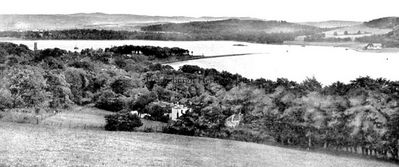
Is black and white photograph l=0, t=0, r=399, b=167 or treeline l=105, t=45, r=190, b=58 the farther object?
treeline l=105, t=45, r=190, b=58

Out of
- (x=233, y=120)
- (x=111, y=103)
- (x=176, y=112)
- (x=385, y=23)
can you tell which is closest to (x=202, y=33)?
(x=111, y=103)

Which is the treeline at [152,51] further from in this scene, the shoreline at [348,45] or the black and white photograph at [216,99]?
the shoreline at [348,45]

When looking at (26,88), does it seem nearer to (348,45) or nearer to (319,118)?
(319,118)

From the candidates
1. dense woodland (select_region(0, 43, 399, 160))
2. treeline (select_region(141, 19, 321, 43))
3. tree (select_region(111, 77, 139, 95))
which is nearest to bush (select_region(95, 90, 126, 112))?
dense woodland (select_region(0, 43, 399, 160))

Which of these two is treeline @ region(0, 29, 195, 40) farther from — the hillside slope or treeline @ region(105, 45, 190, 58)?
the hillside slope

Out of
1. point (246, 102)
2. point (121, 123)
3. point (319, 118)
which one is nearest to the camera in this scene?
point (319, 118)

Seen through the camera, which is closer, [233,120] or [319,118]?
[319,118]
